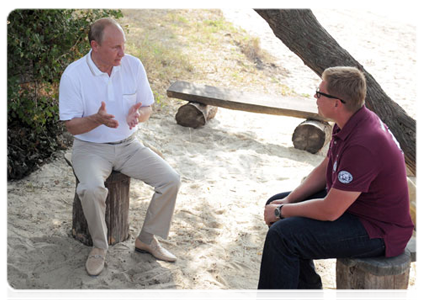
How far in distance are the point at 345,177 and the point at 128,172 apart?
1852 mm

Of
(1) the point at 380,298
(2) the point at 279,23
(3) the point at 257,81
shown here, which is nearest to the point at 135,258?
(1) the point at 380,298

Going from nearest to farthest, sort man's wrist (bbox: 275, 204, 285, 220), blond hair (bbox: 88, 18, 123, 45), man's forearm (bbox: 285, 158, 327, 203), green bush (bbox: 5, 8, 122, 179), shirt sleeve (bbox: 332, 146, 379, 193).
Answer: shirt sleeve (bbox: 332, 146, 379, 193) < man's wrist (bbox: 275, 204, 285, 220) < man's forearm (bbox: 285, 158, 327, 203) < blond hair (bbox: 88, 18, 123, 45) < green bush (bbox: 5, 8, 122, 179)

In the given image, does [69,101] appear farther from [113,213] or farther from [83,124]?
[113,213]

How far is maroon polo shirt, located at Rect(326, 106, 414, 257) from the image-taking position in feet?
9.96

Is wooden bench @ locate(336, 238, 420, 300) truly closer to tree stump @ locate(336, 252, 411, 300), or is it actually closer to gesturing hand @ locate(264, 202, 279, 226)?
tree stump @ locate(336, 252, 411, 300)

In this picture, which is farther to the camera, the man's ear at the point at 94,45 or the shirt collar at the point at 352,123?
the man's ear at the point at 94,45

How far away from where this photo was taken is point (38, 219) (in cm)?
480

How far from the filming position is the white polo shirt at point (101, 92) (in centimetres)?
411

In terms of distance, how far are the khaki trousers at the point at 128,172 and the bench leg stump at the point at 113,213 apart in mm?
118

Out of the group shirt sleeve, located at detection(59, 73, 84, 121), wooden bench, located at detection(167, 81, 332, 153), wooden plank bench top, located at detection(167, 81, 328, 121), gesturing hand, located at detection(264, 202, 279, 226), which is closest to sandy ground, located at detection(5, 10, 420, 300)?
wooden bench, located at detection(167, 81, 332, 153)

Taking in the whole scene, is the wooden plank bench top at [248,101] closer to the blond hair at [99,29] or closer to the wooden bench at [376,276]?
the blond hair at [99,29]

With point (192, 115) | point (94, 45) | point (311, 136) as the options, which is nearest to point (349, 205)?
point (94, 45)

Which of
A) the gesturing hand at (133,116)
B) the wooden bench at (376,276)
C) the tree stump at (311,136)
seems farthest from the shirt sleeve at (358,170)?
the tree stump at (311,136)

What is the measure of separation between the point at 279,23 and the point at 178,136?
3.04 meters
